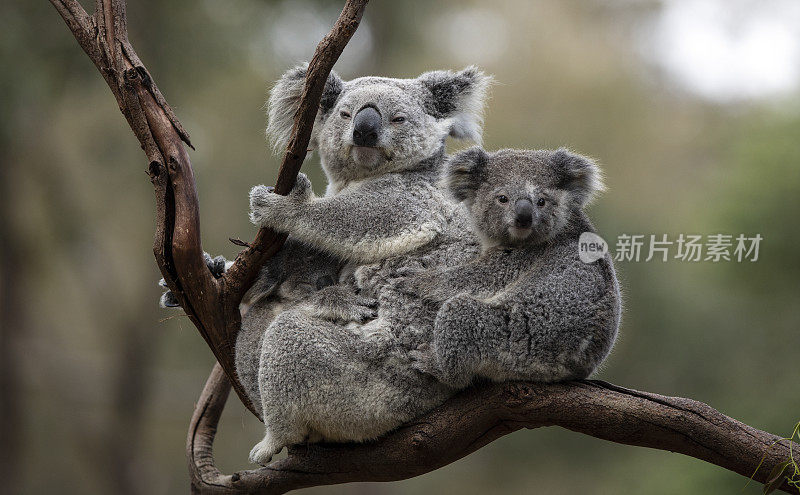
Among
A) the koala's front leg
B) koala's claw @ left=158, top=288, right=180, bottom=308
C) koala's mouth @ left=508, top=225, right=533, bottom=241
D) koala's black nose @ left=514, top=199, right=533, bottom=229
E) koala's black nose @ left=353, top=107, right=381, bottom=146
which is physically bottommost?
the koala's front leg

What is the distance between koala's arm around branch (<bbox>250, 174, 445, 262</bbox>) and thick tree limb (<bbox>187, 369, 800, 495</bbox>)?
68 centimetres

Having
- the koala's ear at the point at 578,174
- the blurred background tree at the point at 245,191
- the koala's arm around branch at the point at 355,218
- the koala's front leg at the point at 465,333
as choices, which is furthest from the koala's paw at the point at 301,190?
the blurred background tree at the point at 245,191

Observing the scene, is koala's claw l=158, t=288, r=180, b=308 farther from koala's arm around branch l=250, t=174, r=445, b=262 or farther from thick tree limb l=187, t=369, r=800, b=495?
thick tree limb l=187, t=369, r=800, b=495

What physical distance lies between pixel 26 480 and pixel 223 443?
289 cm

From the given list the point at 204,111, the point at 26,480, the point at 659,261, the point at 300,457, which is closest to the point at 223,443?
the point at 26,480

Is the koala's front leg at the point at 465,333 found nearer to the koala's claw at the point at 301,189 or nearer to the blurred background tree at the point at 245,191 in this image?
the koala's claw at the point at 301,189

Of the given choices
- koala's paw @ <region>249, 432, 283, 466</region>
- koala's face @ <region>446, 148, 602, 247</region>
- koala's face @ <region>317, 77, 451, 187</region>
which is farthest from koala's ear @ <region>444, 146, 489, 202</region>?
koala's paw @ <region>249, 432, 283, 466</region>

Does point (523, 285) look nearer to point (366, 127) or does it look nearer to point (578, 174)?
point (578, 174)

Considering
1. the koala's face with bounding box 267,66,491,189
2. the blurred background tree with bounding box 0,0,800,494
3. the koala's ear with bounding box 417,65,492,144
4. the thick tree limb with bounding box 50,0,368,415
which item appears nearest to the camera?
the thick tree limb with bounding box 50,0,368,415

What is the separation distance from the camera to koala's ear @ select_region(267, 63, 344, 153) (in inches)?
139

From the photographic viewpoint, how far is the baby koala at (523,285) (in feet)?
8.82

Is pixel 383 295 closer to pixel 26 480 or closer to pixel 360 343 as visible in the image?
pixel 360 343

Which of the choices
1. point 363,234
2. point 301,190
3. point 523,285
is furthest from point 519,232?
point 301,190

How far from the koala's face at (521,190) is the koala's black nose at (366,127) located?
0.41m
